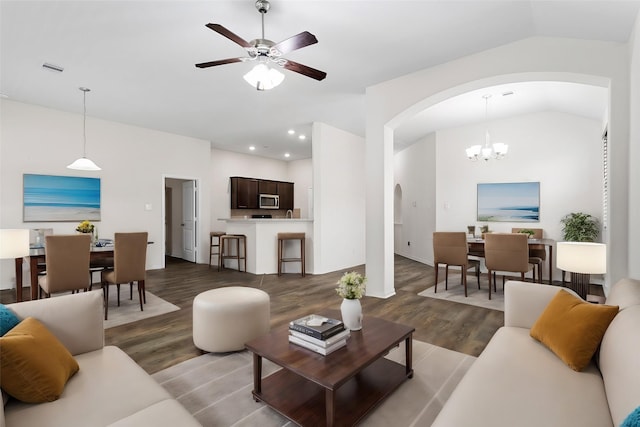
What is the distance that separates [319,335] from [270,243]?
4298 millimetres

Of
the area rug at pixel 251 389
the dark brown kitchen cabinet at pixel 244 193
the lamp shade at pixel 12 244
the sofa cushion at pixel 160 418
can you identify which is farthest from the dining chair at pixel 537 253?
the dark brown kitchen cabinet at pixel 244 193

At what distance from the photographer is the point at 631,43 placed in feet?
8.46

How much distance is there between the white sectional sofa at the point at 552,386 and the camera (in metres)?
1.15

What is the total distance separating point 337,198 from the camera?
20.6 ft

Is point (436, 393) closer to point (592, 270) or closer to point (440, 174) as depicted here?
point (592, 270)

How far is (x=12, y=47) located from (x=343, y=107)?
4.02 meters

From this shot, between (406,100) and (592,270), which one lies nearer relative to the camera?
(592,270)

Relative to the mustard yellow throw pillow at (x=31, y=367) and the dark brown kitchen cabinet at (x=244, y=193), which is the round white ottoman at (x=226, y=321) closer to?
the mustard yellow throw pillow at (x=31, y=367)

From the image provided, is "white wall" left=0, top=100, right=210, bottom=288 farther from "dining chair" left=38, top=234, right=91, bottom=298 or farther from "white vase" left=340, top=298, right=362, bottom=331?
"white vase" left=340, top=298, right=362, bottom=331

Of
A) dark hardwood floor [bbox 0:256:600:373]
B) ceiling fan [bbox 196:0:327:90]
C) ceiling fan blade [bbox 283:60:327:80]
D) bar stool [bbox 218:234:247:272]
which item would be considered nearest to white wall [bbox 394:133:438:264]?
dark hardwood floor [bbox 0:256:600:373]

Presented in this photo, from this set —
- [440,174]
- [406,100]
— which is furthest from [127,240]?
[440,174]

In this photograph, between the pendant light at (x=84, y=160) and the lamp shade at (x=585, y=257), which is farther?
the pendant light at (x=84, y=160)

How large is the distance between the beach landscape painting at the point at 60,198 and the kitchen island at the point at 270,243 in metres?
2.59

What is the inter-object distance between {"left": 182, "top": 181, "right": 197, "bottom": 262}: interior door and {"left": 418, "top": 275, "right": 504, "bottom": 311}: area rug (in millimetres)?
5322
